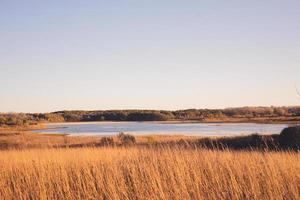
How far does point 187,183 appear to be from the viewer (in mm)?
6539

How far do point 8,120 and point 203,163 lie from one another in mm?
79670

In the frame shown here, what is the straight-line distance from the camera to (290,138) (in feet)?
74.1

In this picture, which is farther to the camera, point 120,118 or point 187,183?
point 120,118

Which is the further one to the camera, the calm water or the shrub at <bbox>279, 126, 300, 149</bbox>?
the calm water

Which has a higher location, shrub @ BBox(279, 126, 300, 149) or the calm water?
shrub @ BBox(279, 126, 300, 149)

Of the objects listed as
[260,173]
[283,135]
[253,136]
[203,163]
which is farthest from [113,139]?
[260,173]

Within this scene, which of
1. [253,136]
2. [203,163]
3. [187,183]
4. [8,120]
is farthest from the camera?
[8,120]

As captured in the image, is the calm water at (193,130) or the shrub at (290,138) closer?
the shrub at (290,138)

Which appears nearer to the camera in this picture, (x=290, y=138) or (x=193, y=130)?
(x=290, y=138)

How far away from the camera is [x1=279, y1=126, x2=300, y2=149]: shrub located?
22.0m

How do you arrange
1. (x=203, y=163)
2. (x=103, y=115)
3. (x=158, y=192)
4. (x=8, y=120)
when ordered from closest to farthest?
(x=158, y=192), (x=203, y=163), (x=8, y=120), (x=103, y=115)

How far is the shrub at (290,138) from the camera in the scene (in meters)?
22.0

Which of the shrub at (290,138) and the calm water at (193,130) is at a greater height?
the shrub at (290,138)

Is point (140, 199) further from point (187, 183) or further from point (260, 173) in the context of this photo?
point (260, 173)
